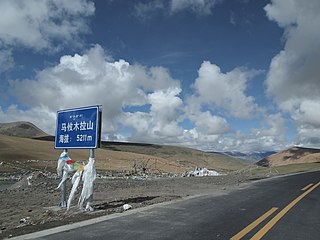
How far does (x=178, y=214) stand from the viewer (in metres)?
10.3

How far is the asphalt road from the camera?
7605 millimetres

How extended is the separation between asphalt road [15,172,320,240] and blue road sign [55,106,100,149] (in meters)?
2.93

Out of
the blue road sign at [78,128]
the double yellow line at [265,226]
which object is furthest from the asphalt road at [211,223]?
the blue road sign at [78,128]

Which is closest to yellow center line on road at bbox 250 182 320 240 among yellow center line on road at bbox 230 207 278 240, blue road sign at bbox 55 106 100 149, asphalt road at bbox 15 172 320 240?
asphalt road at bbox 15 172 320 240

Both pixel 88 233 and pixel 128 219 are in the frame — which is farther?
pixel 128 219

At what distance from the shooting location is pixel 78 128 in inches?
489

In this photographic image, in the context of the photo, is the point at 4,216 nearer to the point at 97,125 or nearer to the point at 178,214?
the point at 97,125

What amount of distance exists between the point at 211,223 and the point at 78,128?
5.78 m

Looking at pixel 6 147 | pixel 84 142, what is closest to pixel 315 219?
pixel 84 142

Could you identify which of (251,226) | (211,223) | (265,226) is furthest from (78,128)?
(265,226)

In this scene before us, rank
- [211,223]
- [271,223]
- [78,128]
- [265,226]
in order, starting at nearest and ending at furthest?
[265,226], [211,223], [271,223], [78,128]

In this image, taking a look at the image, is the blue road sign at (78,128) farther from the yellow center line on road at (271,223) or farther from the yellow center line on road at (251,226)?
the yellow center line on road at (271,223)

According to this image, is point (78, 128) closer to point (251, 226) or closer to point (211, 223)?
point (211, 223)

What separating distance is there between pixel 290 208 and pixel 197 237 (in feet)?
18.2
